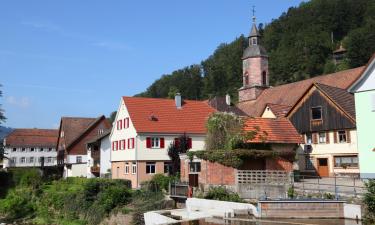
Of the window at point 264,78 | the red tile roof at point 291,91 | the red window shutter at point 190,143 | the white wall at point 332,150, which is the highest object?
the window at point 264,78

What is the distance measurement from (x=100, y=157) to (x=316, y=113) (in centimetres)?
2846

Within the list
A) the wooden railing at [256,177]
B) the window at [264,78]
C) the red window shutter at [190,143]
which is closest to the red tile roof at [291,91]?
the window at [264,78]

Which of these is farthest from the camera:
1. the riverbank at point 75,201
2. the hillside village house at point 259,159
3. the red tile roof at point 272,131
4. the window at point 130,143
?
the window at point 130,143

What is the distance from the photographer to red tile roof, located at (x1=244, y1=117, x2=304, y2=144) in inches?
1241

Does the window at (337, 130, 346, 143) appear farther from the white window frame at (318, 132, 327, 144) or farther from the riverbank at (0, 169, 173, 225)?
the riverbank at (0, 169, 173, 225)

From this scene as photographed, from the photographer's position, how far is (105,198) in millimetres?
34781

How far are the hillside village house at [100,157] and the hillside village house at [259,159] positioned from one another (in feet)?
74.3

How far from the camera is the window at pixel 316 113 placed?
4047cm

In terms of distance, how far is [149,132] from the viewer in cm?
4419

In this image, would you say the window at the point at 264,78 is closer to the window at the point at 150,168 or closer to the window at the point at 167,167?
the window at the point at 167,167

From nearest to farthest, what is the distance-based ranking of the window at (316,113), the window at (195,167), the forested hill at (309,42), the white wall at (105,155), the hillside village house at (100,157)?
1. the window at (195,167)
2. the window at (316,113)
3. the white wall at (105,155)
4. the hillside village house at (100,157)
5. the forested hill at (309,42)

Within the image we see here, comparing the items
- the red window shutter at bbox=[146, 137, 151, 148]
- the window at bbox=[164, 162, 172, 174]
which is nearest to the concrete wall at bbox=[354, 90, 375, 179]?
the window at bbox=[164, 162, 172, 174]

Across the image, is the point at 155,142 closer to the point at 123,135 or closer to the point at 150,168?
the point at 150,168

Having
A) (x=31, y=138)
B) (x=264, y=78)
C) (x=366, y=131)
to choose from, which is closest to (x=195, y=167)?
(x=366, y=131)
